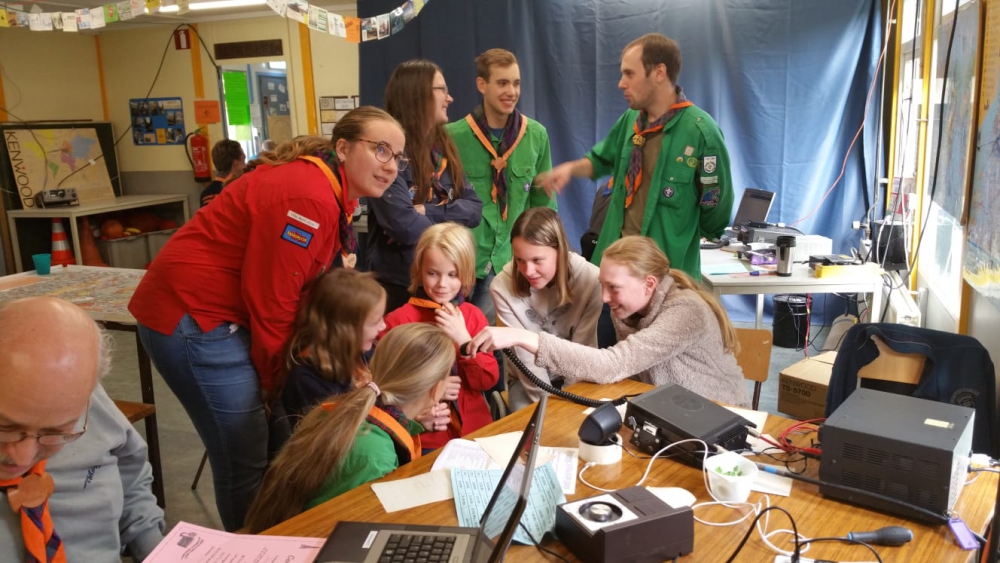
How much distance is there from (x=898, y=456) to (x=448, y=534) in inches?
31.6

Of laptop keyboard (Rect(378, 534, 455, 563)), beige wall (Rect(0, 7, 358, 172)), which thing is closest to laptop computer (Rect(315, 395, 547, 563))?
laptop keyboard (Rect(378, 534, 455, 563))

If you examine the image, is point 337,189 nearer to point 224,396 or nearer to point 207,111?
point 224,396

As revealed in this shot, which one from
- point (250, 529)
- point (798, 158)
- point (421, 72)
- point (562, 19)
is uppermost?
point (562, 19)

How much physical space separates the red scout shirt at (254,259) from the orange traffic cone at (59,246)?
465 cm

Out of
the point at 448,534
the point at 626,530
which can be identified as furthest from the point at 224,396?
the point at 626,530

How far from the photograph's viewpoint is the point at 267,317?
1.84 metres

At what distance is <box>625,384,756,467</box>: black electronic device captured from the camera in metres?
1.53

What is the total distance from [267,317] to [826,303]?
4015 mm

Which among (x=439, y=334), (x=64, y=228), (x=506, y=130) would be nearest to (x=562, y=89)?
(x=506, y=130)

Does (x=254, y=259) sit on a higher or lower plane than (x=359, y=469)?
higher

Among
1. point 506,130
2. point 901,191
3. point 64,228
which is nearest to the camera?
point 506,130

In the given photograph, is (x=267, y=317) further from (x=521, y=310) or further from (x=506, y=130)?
(x=506, y=130)

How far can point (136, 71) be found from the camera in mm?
7125

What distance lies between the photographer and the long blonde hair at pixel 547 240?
237cm
